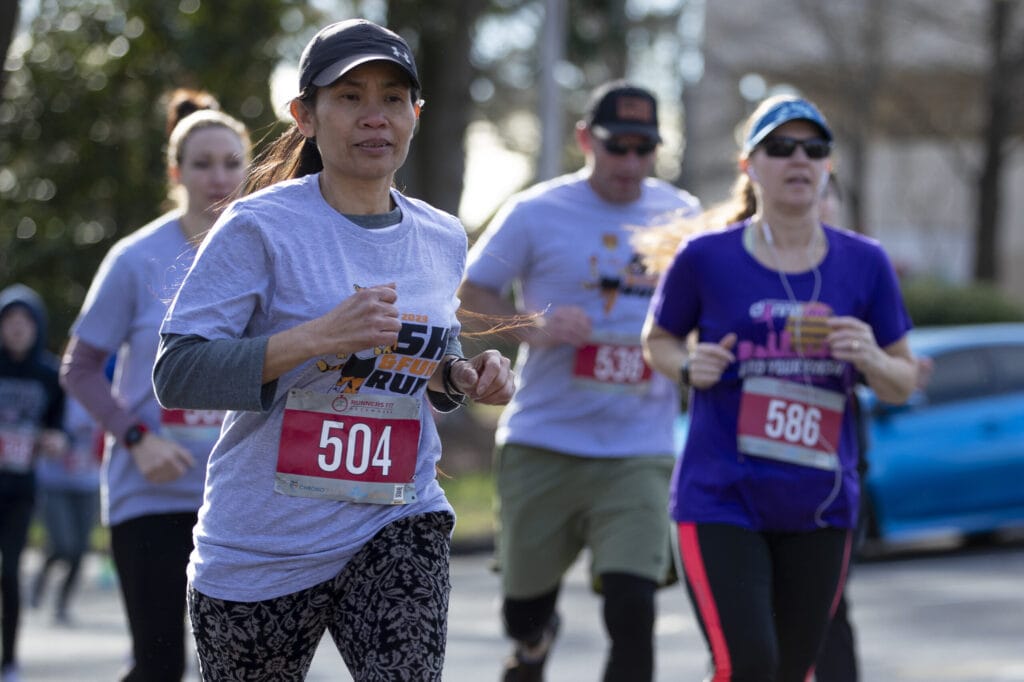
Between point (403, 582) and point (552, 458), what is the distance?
292 centimetres

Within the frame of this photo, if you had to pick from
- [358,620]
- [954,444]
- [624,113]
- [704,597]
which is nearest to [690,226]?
[624,113]

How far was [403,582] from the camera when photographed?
12.1 ft

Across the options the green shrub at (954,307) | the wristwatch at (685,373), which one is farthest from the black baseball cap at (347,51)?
the green shrub at (954,307)

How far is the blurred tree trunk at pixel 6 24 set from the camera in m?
5.96

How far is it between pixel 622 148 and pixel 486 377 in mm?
2994

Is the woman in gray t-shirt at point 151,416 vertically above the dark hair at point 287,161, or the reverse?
the dark hair at point 287,161

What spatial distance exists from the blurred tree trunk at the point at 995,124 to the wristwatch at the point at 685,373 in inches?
866

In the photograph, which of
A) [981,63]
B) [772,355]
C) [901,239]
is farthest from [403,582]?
[901,239]

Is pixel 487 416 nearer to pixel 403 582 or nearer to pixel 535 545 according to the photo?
pixel 535 545

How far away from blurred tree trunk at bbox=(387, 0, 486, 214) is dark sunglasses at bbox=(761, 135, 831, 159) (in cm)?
1692

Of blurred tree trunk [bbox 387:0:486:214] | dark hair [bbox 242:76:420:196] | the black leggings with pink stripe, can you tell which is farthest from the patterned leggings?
blurred tree trunk [bbox 387:0:486:214]

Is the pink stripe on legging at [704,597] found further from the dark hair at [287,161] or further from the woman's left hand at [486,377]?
the dark hair at [287,161]

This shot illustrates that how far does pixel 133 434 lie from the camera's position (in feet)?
18.3

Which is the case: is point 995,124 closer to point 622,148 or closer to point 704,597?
point 622,148
